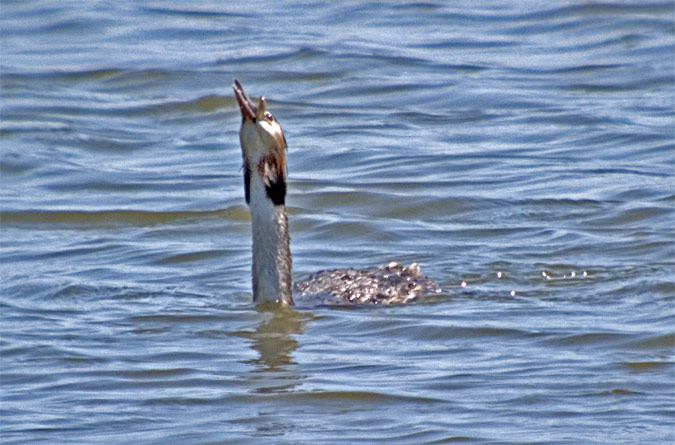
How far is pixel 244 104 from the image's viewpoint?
341 inches

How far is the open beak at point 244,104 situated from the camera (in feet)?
28.3

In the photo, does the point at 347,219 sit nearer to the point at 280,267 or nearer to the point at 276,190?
the point at 280,267

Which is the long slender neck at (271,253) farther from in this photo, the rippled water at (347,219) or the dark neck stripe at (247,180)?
the rippled water at (347,219)

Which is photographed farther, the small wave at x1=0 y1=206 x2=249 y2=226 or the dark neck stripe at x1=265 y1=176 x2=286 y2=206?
the small wave at x1=0 y1=206 x2=249 y2=226

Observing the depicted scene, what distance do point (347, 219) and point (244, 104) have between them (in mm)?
3978

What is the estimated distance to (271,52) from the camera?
19859 millimetres

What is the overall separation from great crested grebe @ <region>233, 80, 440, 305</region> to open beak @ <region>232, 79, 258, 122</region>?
0.20 meters

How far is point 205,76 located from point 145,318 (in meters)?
9.67

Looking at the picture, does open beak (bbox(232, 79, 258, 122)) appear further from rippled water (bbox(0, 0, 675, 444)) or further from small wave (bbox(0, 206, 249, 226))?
small wave (bbox(0, 206, 249, 226))

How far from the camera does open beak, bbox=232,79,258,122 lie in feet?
28.3

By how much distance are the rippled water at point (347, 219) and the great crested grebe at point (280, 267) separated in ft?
0.61

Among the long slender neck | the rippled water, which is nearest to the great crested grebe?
the long slender neck

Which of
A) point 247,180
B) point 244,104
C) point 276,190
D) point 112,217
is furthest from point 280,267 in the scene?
point 112,217

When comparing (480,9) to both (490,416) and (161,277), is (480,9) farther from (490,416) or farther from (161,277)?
(490,416)
